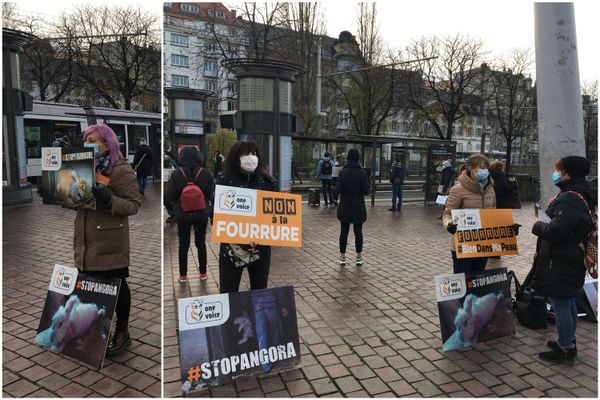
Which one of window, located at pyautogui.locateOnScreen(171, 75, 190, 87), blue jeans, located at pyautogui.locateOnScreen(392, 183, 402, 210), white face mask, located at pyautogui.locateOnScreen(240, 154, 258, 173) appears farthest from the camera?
window, located at pyautogui.locateOnScreen(171, 75, 190, 87)

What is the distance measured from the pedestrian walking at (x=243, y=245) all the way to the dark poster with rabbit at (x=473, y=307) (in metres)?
Answer: 1.45

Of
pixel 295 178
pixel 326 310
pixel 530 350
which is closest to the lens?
pixel 530 350

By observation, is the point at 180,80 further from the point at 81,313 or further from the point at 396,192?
the point at 81,313

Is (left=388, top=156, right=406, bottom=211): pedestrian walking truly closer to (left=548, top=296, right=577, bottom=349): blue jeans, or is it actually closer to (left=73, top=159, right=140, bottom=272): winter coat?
(left=548, top=296, right=577, bottom=349): blue jeans

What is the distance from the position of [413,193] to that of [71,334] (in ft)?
59.5

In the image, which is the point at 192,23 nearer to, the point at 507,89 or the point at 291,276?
the point at 507,89

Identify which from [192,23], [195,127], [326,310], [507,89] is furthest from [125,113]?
[507,89]

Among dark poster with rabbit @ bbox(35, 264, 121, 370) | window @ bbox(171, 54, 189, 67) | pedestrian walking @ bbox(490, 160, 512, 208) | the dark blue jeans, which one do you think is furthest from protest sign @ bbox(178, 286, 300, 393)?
window @ bbox(171, 54, 189, 67)

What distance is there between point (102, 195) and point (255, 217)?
3.62 ft

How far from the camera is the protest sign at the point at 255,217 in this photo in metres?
3.68

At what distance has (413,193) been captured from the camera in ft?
67.9

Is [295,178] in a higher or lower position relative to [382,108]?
lower

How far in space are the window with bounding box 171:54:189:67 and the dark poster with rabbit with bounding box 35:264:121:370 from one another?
24196 millimetres

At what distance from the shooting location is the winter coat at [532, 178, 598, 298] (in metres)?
3.78
